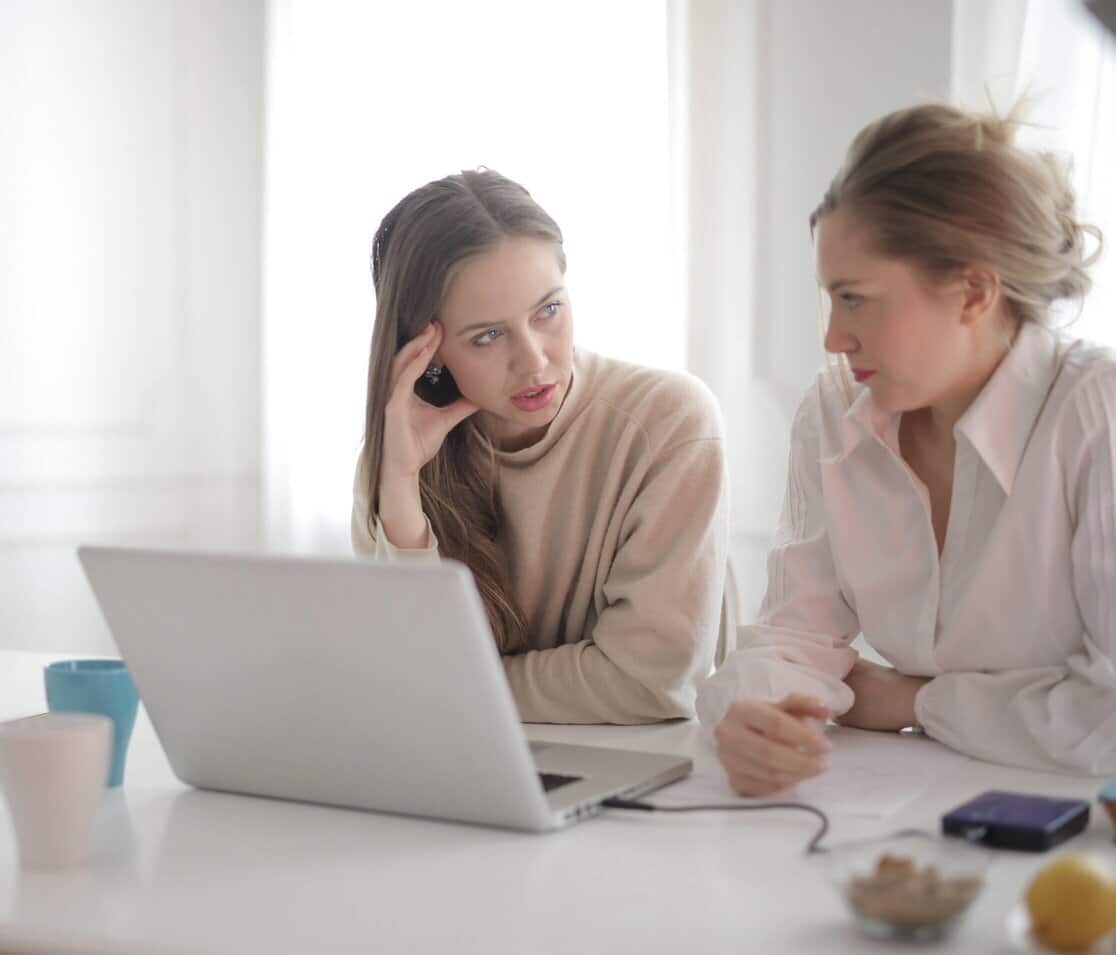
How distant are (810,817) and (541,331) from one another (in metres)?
0.82

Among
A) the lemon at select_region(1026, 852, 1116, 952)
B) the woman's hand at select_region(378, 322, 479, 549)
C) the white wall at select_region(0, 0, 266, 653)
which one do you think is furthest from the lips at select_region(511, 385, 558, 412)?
the white wall at select_region(0, 0, 266, 653)

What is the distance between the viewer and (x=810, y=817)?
1088mm

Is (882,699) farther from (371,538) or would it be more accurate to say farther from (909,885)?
(371,538)

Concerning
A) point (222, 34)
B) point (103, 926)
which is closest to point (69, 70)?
point (222, 34)

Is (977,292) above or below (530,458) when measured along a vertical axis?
above

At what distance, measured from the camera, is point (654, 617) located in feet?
5.35

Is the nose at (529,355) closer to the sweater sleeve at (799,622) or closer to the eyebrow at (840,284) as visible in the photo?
the sweater sleeve at (799,622)

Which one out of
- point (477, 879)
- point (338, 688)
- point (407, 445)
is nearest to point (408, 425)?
point (407, 445)

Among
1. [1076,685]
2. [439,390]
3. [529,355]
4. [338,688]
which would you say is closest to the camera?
[338,688]

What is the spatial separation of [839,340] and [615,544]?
48cm

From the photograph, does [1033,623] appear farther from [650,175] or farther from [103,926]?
[650,175]

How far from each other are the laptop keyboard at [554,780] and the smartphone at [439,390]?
2.81 ft

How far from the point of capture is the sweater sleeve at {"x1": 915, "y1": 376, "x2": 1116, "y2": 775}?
1261 mm

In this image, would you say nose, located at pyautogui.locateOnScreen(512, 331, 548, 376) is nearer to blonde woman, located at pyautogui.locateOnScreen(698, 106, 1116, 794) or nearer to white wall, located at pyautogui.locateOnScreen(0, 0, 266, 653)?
blonde woman, located at pyautogui.locateOnScreen(698, 106, 1116, 794)
